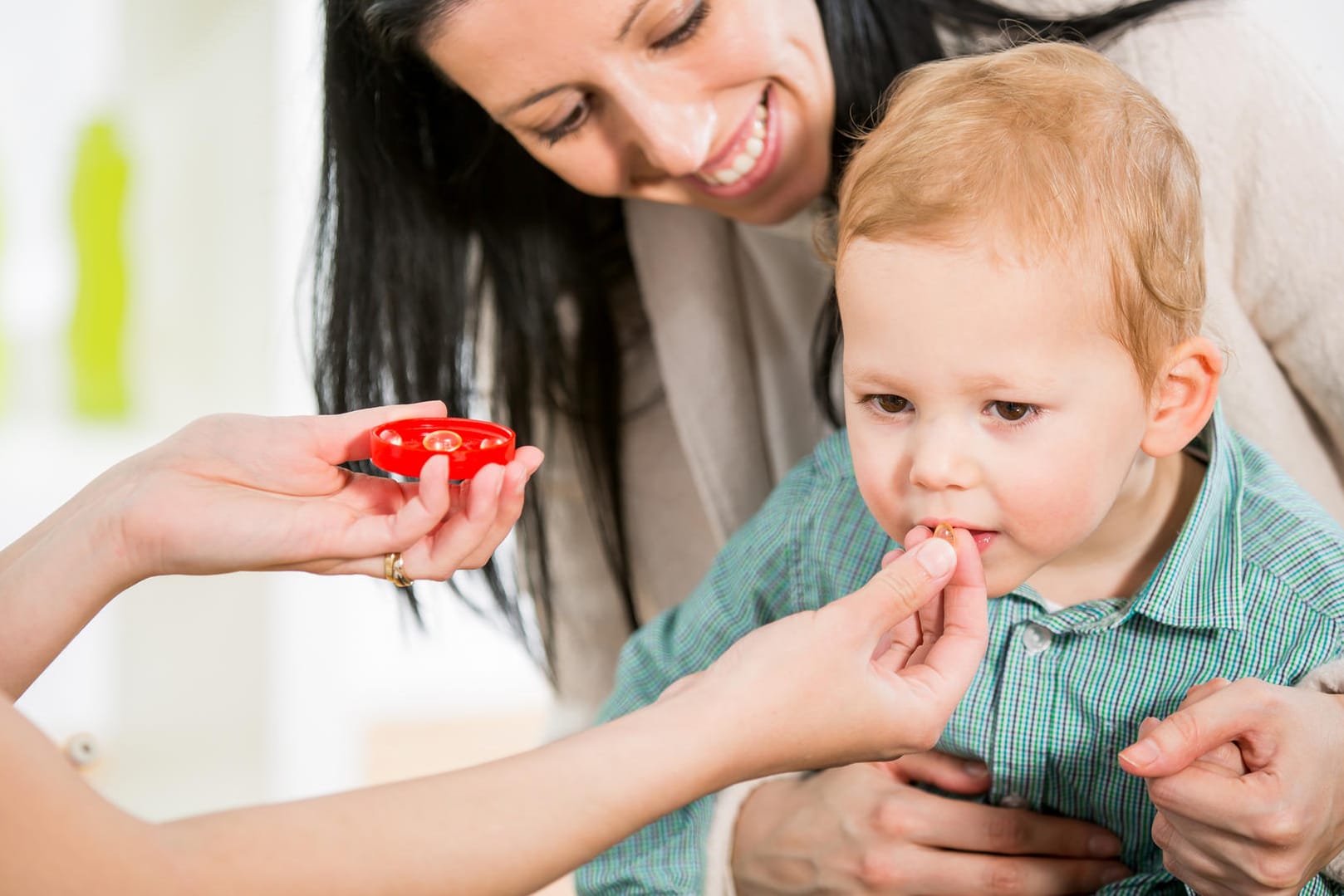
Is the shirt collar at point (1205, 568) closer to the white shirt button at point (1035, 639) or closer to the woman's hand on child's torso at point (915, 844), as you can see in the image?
the white shirt button at point (1035, 639)

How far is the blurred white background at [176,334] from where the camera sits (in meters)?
2.27

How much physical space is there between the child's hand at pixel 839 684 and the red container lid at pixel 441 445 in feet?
0.74

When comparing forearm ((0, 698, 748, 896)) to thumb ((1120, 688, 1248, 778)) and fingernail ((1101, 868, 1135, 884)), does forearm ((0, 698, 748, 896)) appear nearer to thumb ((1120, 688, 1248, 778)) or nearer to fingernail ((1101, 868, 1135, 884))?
thumb ((1120, 688, 1248, 778))

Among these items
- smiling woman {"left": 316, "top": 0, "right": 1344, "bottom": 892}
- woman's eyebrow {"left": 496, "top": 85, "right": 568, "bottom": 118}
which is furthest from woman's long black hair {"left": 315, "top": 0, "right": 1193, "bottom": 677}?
woman's eyebrow {"left": 496, "top": 85, "right": 568, "bottom": 118}

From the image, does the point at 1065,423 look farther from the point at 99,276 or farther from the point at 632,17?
the point at 99,276

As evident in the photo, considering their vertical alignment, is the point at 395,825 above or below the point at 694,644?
above

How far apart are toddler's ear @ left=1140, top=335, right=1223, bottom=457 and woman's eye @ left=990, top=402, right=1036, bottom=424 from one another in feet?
0.39

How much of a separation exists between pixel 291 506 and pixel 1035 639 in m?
0.65

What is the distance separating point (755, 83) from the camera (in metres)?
1.28

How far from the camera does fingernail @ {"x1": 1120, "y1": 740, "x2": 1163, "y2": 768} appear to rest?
0.92m

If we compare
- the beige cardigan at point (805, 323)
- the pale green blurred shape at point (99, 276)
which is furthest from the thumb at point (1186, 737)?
the pale green blurred shape at point (99, 276)

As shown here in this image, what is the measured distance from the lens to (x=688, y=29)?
1.22 metres

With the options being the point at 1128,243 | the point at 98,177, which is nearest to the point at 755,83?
the point at 1128,243

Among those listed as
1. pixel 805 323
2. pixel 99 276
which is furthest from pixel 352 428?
pixel 99 276
